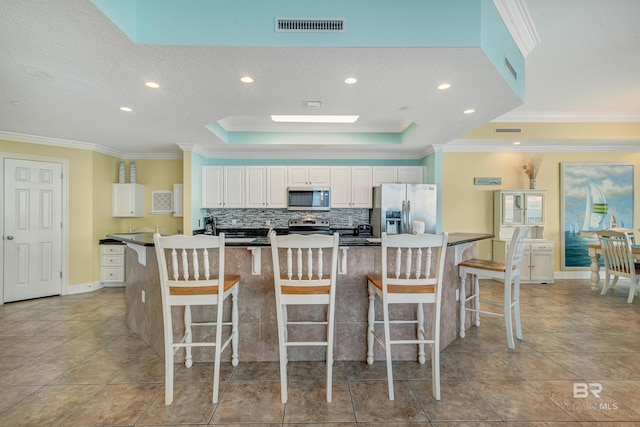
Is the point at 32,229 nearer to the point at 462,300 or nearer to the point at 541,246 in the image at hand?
the point at 462,300

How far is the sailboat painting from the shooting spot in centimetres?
534

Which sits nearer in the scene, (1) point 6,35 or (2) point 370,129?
(1) point 6,35

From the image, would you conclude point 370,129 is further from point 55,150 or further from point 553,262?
point 55,150

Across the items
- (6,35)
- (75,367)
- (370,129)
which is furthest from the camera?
(370,129)

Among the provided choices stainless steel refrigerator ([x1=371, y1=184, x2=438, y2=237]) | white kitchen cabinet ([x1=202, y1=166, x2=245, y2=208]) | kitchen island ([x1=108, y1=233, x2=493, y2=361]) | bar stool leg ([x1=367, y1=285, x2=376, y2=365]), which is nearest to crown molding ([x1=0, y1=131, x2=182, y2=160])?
white kitchen cabinet ([x1=202, y1=166, x2=245, y2=208])

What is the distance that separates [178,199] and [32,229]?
205 cm

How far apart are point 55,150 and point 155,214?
5.68 feet

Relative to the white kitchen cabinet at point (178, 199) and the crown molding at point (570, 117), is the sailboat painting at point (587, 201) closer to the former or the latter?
the crown molding at point (570, 117)

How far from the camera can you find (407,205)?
193 inches

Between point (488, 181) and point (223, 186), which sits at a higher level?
point (488, 181)

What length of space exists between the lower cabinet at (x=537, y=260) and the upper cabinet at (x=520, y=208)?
1.14 ft

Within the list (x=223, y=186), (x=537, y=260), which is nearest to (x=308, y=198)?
(x=223, y=186)

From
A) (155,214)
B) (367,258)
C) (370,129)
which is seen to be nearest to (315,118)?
(370,129)

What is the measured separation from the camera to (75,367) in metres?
2.41
